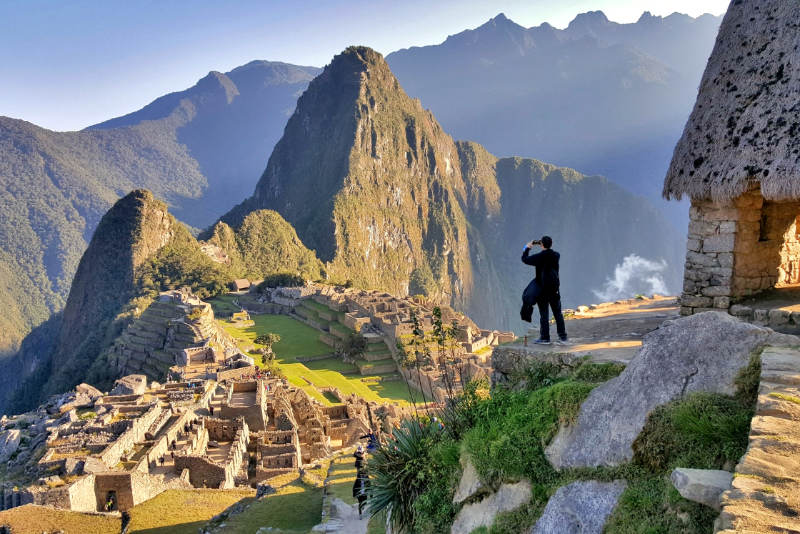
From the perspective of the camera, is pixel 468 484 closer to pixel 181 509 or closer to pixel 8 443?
pixel 181 509

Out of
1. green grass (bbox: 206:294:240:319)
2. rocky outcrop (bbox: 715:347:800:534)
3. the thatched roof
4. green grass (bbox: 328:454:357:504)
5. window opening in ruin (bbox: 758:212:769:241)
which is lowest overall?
green grass (bbox: 328:454:357:504)

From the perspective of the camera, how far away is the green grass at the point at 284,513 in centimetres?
881

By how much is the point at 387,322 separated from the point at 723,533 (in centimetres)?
3560

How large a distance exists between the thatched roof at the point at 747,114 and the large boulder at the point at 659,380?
2.99 metres

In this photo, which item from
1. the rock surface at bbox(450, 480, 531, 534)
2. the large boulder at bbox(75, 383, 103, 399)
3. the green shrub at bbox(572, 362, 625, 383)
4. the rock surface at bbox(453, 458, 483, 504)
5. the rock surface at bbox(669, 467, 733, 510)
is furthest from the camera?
the large boulder at bbox(75, 383, 103, 399)

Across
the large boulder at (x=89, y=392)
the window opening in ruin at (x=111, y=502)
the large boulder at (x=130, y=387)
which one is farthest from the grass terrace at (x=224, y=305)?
the window opening in ruin at (x=111, y=502)

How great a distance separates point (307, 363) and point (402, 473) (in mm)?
30372

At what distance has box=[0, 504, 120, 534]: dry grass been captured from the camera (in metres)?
9.33

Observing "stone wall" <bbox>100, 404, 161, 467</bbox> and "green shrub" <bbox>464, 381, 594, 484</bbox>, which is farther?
"stone wall" <bbox>100, 404, 161, 467</bbox>

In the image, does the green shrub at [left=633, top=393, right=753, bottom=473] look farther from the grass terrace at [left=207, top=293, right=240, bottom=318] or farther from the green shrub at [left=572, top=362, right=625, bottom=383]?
the grass terrace at [left=207, top=293, right=240, bottom=318]

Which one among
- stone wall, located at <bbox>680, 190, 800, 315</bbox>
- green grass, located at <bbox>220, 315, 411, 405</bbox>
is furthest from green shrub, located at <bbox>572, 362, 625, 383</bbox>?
green grass, located at <bbox>220, 315, 411, 405</bbox>

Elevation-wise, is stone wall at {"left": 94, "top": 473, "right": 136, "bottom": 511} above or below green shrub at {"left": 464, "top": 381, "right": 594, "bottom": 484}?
below

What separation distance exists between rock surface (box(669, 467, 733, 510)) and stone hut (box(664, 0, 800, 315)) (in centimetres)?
433

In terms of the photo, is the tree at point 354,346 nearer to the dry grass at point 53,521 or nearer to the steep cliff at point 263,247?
the dry grass at point 53,521
